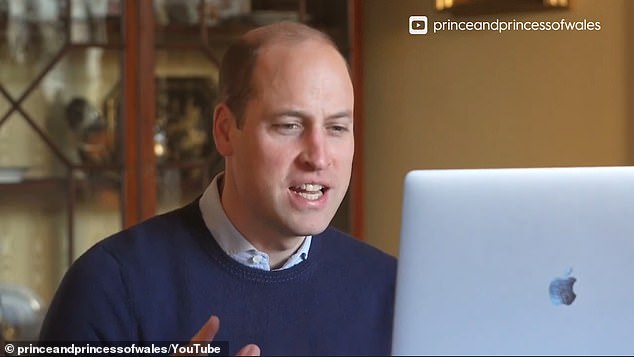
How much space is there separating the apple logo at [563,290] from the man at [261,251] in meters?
0.29

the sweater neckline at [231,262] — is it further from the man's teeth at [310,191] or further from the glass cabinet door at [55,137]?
the glass cabinet door at [55,137]

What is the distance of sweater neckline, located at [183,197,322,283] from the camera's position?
117 cm

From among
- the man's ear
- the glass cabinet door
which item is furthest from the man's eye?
the glass cabinet door

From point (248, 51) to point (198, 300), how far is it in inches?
10.9

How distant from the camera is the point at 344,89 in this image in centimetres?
118

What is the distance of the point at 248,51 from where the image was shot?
1201mm

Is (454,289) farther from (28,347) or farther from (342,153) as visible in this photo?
(28,347)

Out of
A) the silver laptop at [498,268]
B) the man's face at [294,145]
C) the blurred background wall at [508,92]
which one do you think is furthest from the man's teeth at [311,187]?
the blurred background wall at [508,92]

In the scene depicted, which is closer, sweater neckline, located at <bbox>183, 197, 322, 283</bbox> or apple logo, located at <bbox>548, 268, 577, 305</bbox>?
apple logo, located at <bbox>548, 268, 577, 305</bbox>

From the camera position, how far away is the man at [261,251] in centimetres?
112

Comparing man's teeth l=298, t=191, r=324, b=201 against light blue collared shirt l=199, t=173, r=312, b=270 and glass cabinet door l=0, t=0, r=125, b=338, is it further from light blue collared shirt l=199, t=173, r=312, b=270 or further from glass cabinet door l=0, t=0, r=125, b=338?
glass cabinet door l=0, t=0, r=125, b=338

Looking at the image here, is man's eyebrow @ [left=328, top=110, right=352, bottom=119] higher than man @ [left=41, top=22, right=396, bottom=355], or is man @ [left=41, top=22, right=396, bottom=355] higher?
man's eyebrow @ [left=328, top=110, right=352, bottom=119]

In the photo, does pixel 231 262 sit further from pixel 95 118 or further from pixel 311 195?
pixel 95 118

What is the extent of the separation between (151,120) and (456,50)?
23.6 inches
